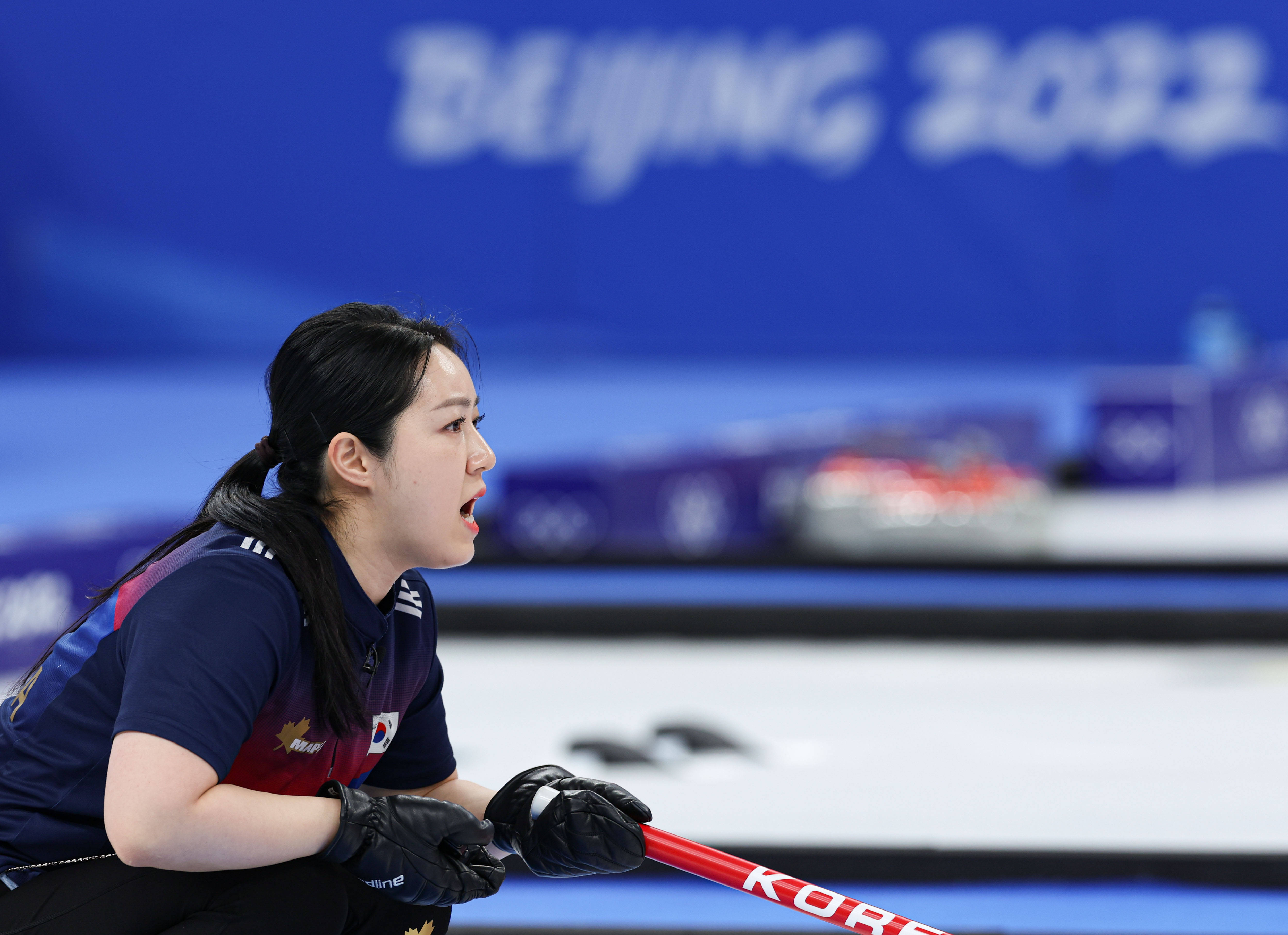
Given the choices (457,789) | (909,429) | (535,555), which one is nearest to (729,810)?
(457,789)

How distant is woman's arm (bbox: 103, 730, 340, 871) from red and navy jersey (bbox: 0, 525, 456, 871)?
0.01 meters

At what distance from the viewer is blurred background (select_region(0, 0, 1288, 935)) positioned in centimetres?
362

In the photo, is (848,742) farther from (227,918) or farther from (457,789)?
(227,918)

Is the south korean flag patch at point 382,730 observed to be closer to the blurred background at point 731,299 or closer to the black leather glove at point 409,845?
the black leather glove at point 409,845

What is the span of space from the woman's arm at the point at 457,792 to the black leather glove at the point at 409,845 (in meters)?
0.16

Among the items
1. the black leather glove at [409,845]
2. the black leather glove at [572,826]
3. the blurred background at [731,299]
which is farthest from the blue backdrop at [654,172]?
the black leather glove at [409,845]

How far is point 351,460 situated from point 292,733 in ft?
0.74

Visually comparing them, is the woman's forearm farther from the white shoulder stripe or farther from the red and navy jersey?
the white shoulder stripe

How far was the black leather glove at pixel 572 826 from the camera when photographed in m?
1.32

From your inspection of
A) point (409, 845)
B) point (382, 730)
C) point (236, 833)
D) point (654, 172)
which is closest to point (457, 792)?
point (382, 730)

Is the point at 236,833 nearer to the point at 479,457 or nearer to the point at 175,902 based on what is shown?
the point at 175,902

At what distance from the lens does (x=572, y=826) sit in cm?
131

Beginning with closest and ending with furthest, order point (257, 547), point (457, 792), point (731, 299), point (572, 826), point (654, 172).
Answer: point (257, 547) < point (572, 826) < point (457, 792) < point (654, 172) < point (731, 299)

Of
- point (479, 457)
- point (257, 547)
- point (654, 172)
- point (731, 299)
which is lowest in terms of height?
point (257, 547)
